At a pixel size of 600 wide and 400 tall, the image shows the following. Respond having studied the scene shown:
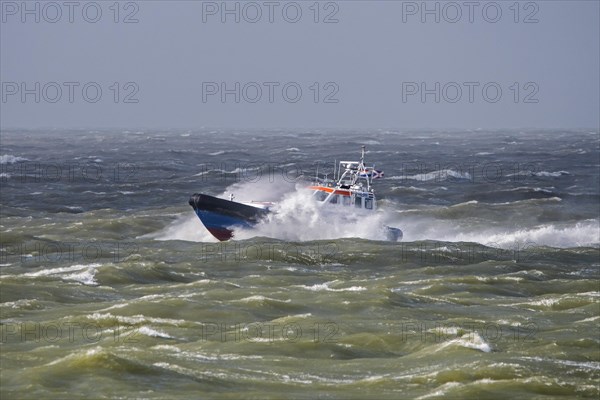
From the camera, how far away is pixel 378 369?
2192 cm

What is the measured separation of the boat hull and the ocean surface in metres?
0.58

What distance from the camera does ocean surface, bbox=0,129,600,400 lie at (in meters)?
20.7

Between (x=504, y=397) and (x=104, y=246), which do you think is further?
(x=104, y=246)

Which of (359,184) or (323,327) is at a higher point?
(359,184)

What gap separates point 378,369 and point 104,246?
74.8 ft

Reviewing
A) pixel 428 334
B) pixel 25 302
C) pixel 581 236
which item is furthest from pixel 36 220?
pixel 428 334

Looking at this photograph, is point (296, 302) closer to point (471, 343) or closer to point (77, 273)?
point (471, 343)

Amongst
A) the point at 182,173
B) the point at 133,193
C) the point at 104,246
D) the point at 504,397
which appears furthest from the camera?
the point at 182,173

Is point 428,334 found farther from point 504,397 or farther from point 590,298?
point 590,298

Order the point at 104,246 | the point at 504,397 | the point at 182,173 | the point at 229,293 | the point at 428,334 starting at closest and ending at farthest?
the point at 504,397, the point at 428,334, the point at 229,293, the point at 104,246, the point at 182,173

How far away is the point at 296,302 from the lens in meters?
29.9

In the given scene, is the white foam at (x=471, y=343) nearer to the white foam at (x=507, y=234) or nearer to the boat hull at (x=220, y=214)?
the boat hull at (x=220, y=214)

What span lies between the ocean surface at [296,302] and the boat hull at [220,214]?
582 mm

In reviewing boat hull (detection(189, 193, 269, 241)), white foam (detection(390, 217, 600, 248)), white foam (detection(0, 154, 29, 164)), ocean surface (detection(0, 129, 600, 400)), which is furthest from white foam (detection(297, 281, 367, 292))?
white foam (detection(0, 154, 29, 164))
